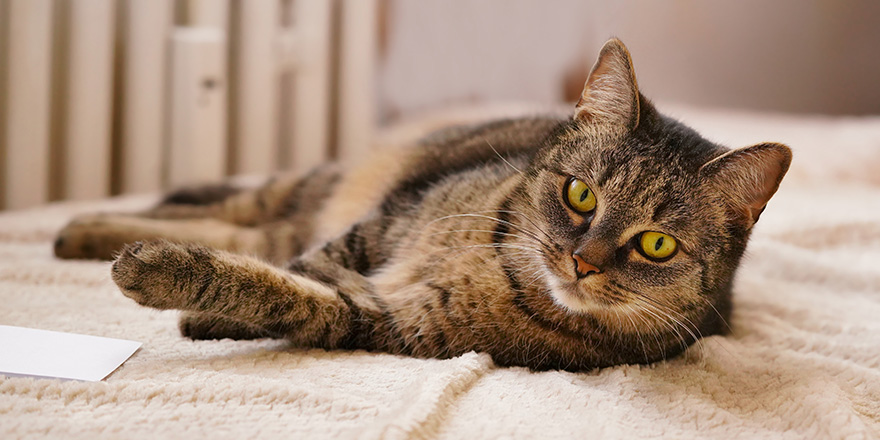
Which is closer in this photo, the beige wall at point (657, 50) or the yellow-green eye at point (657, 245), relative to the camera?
the yellow-green eye at point (657, 245)

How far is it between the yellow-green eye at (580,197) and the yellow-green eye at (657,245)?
0.27ft

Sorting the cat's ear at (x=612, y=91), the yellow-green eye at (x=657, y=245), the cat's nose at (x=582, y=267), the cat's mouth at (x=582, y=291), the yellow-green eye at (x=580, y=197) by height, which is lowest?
the cat's mouth at (x=582, y=291)

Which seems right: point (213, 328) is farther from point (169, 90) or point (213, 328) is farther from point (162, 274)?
point (169, 90)

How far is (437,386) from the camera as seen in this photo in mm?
796

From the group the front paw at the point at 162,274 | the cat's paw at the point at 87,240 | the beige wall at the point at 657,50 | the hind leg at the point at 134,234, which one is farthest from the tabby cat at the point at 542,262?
the beige wall at the point at 657,50

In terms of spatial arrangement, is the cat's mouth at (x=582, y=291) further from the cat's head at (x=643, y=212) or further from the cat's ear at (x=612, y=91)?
the cat's ear at (x=612, y=91)

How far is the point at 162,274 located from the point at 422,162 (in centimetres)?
68

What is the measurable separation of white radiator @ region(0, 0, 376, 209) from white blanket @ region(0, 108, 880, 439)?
62 cm

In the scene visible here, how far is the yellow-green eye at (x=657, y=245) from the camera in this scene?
0.92m

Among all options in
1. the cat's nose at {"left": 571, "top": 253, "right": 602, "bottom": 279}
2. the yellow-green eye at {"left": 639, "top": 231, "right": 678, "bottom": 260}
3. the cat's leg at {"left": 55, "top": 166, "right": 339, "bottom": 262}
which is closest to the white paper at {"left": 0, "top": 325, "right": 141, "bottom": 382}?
the cat's leg at {"left": 55, "top": 166, "right": 339, "bottom": 262}

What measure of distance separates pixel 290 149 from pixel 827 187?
5.74 feet

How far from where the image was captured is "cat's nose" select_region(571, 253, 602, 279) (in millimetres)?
885

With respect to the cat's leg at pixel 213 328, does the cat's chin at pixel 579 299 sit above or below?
above

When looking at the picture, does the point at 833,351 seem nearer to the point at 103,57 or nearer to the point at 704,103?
the point at 103,57
